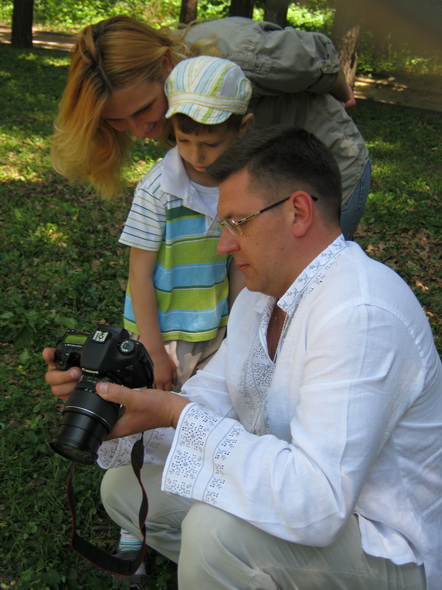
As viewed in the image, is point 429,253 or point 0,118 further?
point 0,118

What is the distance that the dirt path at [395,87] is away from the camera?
79 centimetres

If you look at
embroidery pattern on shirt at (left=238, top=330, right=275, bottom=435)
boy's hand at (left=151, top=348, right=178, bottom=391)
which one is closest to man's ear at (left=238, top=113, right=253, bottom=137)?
embroidery pattern on shirt at (left=238, top=330, right=275, bottom=435)

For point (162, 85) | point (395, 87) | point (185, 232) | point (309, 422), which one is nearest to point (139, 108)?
point (162, 85)

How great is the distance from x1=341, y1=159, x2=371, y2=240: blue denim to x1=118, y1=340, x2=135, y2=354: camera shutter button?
1369mm

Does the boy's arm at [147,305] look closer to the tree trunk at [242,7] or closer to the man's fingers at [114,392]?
the man's fingers at [114,392]

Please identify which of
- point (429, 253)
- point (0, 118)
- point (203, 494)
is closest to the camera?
point (203, 494)

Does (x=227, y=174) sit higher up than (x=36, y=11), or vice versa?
(x=227, y=174)

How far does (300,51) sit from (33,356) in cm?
250

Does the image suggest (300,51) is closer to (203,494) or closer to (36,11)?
(203,494)

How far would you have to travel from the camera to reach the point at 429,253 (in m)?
5.74

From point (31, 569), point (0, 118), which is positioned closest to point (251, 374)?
point (31, 569)

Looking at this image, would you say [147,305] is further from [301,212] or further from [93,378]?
[301,212]

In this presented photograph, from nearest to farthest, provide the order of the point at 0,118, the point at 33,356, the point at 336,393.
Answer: the point at 336,393
the point at 33,356
the point at 0,118

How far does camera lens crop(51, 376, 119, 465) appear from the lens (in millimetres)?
1845
